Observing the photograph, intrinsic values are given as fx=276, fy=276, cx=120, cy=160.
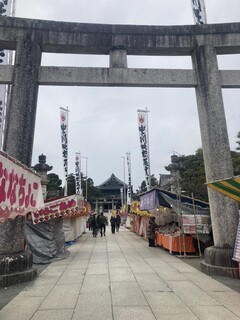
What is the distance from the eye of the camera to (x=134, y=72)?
8734 millimetres

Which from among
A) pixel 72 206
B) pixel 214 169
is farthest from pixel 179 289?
pixel 72 206

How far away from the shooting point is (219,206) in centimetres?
791

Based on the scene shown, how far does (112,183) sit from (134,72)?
2458 inches

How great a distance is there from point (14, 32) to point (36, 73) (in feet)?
4.89

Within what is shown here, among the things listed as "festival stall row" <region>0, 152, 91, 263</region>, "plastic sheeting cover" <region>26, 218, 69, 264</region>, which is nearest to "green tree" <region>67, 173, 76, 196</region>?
"festival stall row" <region>0, 152, 91, 263</region>

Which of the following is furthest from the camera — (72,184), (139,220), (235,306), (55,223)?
(72,184)

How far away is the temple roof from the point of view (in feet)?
227

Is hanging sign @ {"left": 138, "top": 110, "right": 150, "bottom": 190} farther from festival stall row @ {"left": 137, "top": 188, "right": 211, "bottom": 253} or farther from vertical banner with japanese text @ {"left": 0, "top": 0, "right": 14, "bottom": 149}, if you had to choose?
vertical banner with japanese text @ {"left": 0, "top": 0, "right": 14, "bottom": 149}

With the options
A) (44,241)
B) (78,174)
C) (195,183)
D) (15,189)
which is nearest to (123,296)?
(15,189)

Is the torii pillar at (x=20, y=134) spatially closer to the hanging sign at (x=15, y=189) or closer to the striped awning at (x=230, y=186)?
the hanging sign at (x=15, y=189)

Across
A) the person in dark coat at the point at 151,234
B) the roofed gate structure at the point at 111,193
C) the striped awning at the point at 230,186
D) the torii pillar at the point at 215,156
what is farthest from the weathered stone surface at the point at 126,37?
the roofed gate structure at the point at 111,193

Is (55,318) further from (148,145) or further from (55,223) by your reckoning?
(148,145)

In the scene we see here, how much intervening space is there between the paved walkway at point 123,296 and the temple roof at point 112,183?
60.2m

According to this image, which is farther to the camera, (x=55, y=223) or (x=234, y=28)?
(x=55, y=223)
